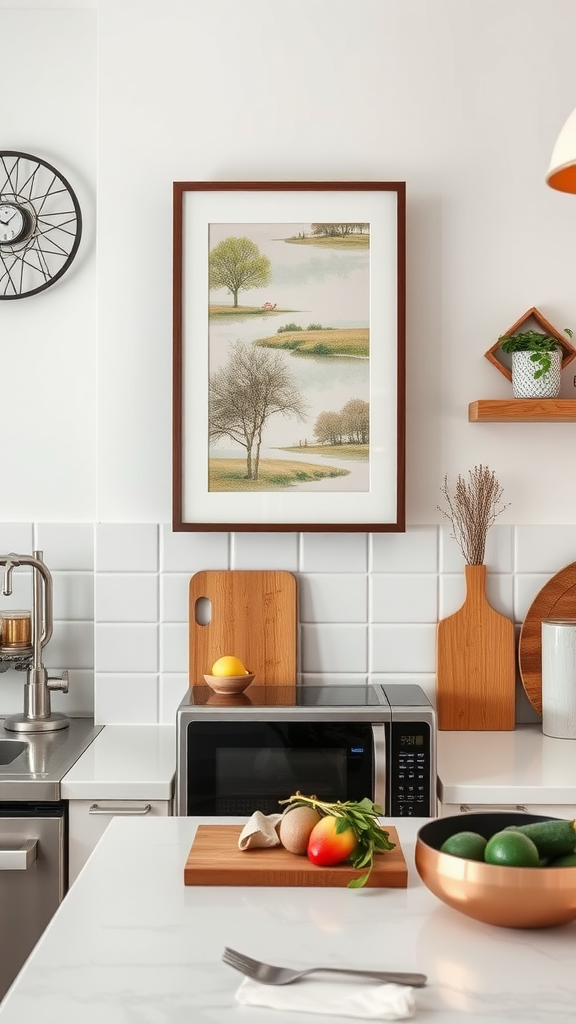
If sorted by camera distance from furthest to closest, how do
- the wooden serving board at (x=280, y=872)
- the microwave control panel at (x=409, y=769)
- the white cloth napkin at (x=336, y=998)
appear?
1. the microwave control panel at (x=409, y=769)
2. the wooden serving board at (x=280, y=872)
3. the white cloth napkin at (x=336, y=998)

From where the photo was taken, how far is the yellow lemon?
2.29m

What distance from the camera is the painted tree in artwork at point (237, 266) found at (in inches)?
98.7

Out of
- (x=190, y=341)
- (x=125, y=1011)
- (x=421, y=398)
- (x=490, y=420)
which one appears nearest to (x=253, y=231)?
(x=190, y=341)

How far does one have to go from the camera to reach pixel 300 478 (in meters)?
2.53

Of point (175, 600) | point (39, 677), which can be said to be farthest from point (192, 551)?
point (39, 677)

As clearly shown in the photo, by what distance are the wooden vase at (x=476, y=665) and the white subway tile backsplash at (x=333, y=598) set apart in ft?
0.72

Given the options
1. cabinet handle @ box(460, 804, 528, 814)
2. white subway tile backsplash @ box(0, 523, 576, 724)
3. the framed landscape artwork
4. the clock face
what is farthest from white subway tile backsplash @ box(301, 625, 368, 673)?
the clock face

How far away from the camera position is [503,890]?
43.7 inches

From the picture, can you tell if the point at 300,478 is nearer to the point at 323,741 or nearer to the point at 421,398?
the point at 421,398

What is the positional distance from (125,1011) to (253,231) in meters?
1.95

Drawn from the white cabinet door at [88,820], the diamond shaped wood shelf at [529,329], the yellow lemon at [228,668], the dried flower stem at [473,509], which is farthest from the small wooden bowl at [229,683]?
the diamond shaped wood shelf at [529,329]

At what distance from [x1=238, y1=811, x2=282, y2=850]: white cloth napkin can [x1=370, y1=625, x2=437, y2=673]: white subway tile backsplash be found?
1179 mm

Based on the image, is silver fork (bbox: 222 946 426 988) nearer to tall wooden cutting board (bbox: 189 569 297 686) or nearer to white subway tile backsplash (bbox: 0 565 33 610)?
tall wooden cutting board (bbox: 189 569 297 686)

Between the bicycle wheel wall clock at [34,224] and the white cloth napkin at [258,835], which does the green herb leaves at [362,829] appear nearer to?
the white cloth napkin at [258,835]
